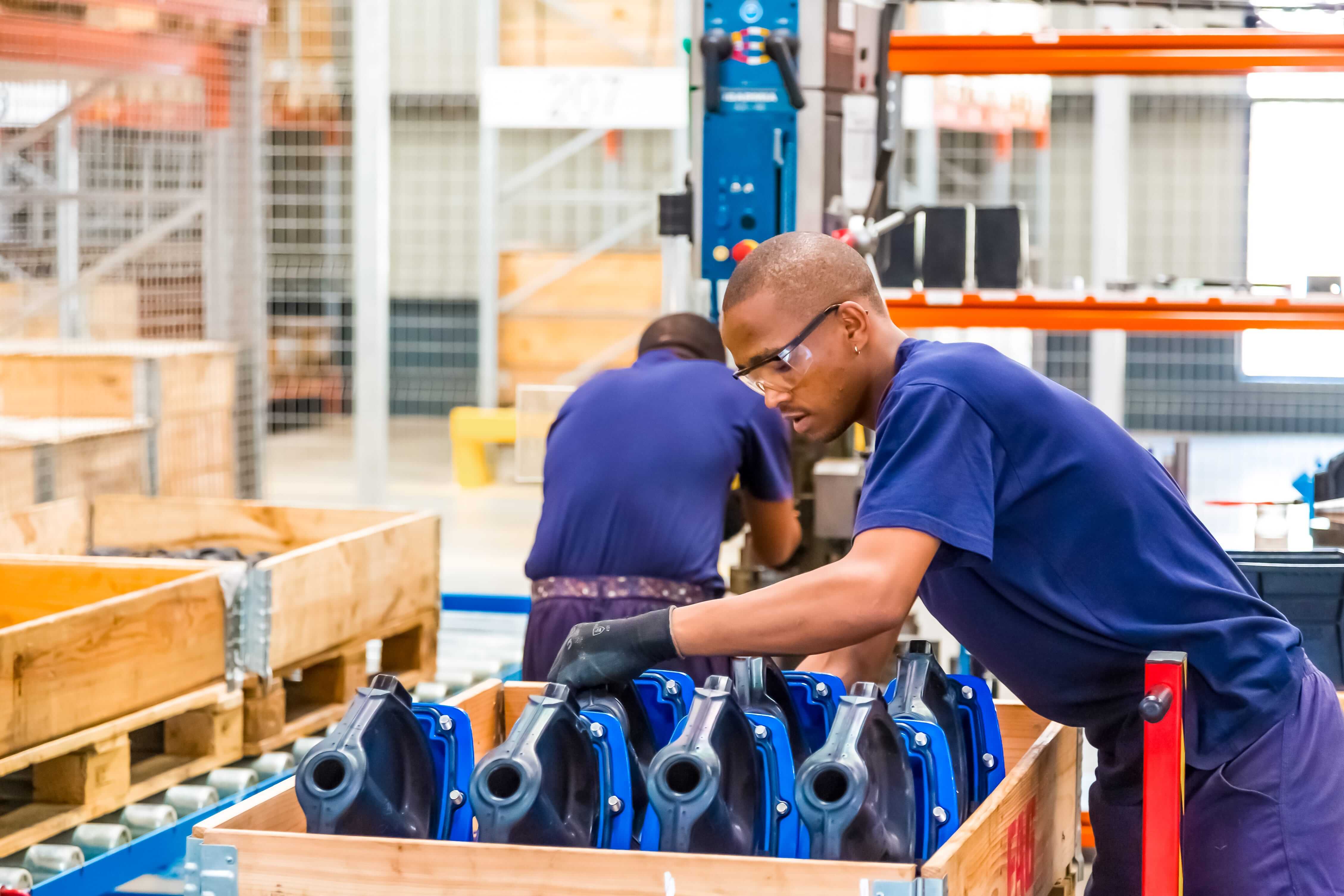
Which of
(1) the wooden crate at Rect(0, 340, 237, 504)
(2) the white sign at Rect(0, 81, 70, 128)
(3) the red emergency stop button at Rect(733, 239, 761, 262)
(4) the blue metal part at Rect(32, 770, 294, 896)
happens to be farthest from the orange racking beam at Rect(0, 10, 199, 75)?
(4) the blue metal part at Rect(32, 770, 294, 896)

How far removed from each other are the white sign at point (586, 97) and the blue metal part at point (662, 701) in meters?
6.80

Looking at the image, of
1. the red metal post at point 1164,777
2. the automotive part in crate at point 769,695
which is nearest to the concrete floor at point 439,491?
the automotive part in crate at point 769,695

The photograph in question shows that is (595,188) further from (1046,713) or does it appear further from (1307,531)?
(1046,713)

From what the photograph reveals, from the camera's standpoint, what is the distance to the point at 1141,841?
94.8 inches

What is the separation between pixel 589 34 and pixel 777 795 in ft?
28.8

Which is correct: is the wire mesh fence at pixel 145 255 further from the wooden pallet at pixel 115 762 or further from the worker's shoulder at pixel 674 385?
the worker's shoulder at pixel 674 385

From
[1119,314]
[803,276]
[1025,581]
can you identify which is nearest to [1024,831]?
[1025,581]

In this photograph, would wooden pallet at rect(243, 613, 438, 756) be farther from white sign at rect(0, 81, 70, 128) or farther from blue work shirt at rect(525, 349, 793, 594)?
white sign at rect(0, 81, 70, 128)

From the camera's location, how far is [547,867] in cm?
199

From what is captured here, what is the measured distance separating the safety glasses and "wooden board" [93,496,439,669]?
2615 millimetres

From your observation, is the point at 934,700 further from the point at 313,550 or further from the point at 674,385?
the point at 313,550

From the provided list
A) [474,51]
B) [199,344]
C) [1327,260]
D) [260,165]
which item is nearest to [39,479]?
[199,344]

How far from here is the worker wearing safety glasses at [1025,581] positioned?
206cm

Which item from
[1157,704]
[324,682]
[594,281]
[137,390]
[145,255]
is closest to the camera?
[1157,704]
